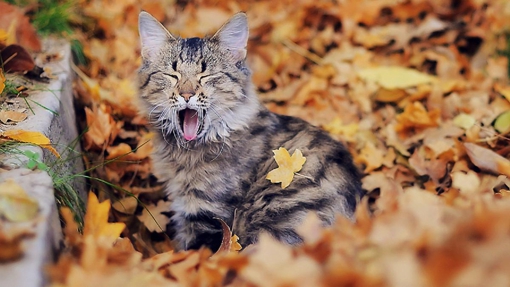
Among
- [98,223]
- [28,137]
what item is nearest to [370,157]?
[98,223]

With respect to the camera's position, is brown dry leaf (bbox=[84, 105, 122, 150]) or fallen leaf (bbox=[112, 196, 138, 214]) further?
brown dry leaf (bbox=[84, 105, 122, 150])

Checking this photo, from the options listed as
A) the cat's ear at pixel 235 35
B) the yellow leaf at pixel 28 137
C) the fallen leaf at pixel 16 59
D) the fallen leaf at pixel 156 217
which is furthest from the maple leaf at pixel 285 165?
the fallen leaf at pixel 16 59

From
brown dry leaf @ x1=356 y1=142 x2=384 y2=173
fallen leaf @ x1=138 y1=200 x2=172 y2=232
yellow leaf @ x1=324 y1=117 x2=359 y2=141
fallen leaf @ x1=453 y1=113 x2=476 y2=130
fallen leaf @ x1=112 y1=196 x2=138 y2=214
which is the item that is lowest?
fallen leaf @ x1=138 y1=200 x2=172 y2=232

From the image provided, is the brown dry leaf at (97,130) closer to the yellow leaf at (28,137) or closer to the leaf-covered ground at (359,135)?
the leaf-covered ground at (359,135)

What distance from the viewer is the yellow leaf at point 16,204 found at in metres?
1.65

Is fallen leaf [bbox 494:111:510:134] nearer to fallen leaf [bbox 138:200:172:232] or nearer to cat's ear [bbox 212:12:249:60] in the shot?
cat's ear [bbox 212:12:249:60]

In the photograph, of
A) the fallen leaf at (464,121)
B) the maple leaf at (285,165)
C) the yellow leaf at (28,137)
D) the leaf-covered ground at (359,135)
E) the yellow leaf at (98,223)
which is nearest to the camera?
the leaf-covered ground at (359,135)

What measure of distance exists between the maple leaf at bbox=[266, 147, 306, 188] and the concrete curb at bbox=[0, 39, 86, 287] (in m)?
0.94

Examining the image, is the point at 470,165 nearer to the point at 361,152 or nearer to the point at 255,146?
the point at 361,152

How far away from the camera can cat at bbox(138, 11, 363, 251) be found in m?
2.45

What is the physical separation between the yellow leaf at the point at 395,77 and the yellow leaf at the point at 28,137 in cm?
239

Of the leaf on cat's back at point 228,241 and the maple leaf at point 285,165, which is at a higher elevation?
the maple leaf at point 285,165

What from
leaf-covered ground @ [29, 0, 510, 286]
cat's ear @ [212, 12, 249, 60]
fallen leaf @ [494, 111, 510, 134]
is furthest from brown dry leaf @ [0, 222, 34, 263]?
fallen leaf @ [494, 111, 510, 134]

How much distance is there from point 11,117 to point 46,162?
336mm
